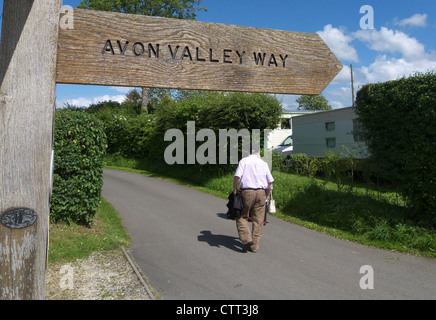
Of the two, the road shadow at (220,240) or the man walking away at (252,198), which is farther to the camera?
the road shadow at (220,240)

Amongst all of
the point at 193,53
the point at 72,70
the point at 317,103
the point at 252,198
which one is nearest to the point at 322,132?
the point at 252,198

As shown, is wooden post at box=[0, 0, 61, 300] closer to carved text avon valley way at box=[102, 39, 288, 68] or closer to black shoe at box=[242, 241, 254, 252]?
carved text avon valley way at box=[102, 39, 288, 68]

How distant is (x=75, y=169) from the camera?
24.3 feet

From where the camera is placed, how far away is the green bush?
7262mm

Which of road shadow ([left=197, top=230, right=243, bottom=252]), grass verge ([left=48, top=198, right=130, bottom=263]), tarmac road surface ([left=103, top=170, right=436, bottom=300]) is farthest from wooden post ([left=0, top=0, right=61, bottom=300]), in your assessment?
road shadow ([left=197, top=230, right=243, bottom=252])

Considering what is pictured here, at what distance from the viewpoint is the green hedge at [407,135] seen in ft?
22.4

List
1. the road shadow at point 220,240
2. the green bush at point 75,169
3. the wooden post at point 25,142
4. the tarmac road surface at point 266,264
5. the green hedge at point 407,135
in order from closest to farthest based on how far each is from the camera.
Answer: the wooden post at point 25,142, the tarmac road surface at point 266,264, the green hedge at point 407,135, the road shadow at point 220,240, the green bush at point 75,169

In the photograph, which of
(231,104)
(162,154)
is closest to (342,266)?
(231,104)

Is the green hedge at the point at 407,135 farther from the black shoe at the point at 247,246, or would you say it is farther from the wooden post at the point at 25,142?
the wooden post at the point at 25,142

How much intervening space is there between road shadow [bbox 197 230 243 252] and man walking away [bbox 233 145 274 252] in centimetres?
33

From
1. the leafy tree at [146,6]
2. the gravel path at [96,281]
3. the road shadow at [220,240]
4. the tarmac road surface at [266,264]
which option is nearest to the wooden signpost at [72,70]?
the gravel path at [96,281]

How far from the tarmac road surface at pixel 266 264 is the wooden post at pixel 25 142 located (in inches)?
123

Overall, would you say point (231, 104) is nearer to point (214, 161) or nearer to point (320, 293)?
point (214, 161)

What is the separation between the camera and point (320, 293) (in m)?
4.72
